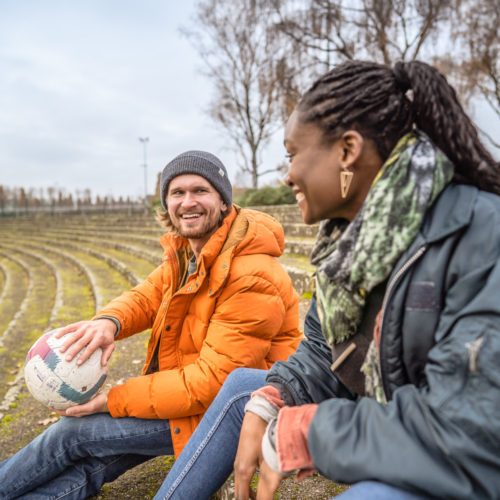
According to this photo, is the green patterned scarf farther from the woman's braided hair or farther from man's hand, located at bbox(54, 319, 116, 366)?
man's hand, located at bbox(54, 319, 116, 366)

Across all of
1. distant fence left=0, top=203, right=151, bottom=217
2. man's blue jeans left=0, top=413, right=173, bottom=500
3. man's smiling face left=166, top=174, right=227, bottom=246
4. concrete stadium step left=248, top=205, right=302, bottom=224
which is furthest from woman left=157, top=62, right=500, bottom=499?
distant fence left=0, top=203, right=151, bottom=217

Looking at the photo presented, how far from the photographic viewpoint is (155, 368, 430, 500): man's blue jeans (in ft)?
5.41

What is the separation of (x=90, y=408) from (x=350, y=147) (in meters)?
1.51

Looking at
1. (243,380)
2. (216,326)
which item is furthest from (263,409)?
(216,326)

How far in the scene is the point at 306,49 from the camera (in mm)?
14359

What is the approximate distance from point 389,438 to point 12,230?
27291mm

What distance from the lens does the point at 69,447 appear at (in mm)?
1942

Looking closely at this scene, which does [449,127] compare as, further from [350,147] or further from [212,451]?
[212,451]

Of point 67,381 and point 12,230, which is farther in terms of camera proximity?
point 12,230

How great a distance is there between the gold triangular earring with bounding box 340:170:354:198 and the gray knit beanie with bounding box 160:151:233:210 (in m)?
1.21

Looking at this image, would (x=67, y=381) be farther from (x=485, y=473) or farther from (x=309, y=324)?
A: (x=485, y=473)

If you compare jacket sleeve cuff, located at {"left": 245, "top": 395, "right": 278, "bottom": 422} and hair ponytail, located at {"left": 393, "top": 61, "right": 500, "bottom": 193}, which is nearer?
hair ponytail, located at {"left": 393, "top": 61, "right": 500, "bottom": 193}

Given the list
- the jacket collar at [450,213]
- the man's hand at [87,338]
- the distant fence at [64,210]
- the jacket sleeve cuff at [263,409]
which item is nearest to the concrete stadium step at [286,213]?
the man's hand at [87,338]

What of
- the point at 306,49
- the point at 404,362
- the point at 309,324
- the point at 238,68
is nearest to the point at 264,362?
the point at 309,324
